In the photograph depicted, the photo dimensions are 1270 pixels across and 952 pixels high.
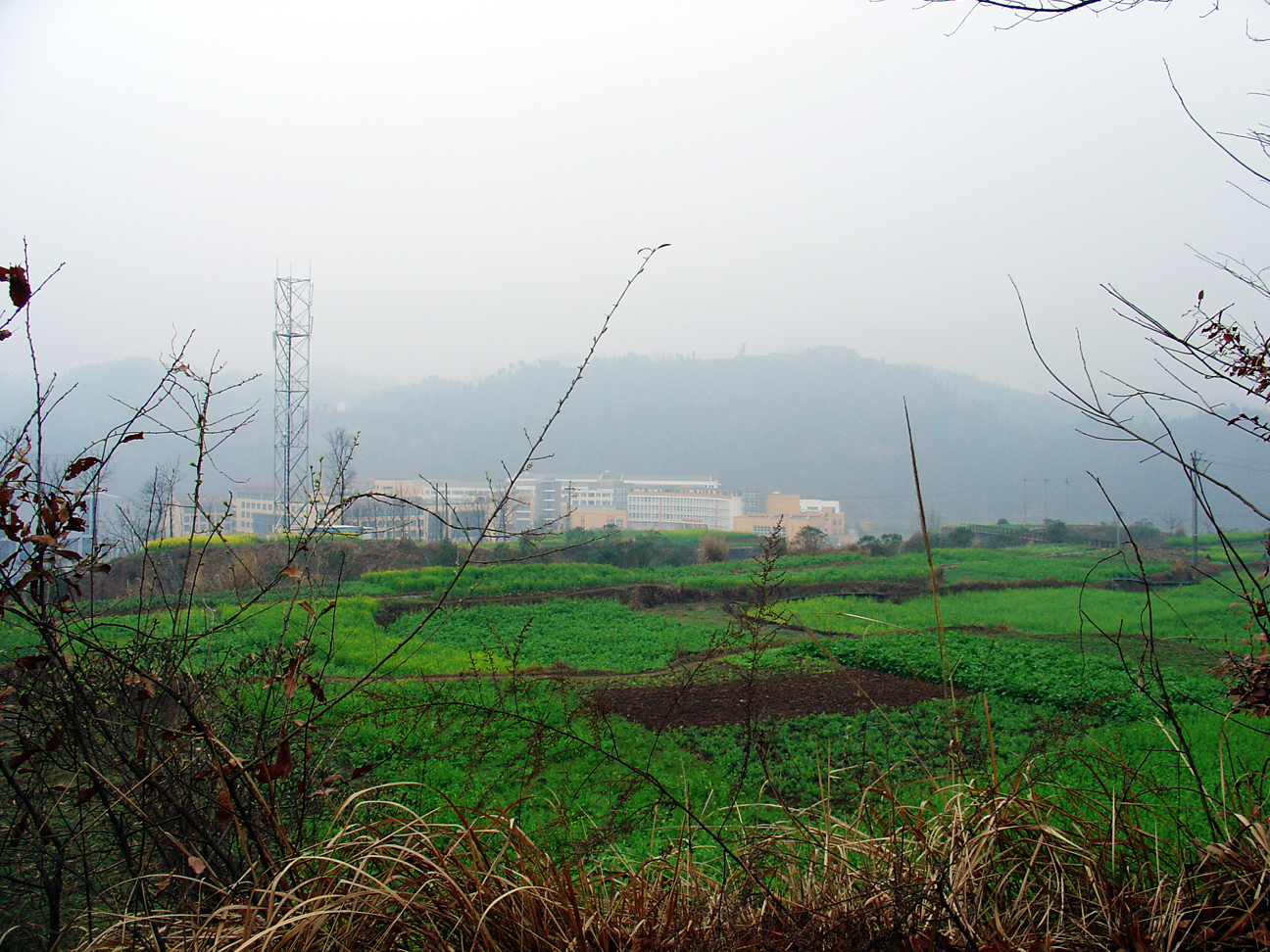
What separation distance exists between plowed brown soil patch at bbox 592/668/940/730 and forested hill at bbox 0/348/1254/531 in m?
83.2

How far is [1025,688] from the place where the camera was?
8.70 m

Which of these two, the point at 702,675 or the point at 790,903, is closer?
the point at 790,903

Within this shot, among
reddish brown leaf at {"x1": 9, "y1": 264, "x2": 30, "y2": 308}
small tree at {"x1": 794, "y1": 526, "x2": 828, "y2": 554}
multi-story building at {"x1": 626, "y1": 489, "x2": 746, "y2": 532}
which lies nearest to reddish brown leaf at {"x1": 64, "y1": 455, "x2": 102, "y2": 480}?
reddish brown leaf at {"x1": 9, "y1": 264, "x2": 30, "y2": 308}

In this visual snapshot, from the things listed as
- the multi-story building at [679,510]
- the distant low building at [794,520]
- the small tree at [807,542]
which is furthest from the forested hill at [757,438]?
the small tree at [807,542]

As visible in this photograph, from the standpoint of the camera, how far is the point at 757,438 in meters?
161

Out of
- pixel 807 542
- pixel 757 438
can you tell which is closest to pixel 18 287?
pixel 807 542

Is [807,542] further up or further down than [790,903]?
further down

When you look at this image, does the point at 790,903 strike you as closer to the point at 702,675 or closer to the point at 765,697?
the point at 765,697

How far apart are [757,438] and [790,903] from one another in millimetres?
161558

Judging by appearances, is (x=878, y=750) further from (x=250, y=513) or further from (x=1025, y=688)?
(x=250, y=513)

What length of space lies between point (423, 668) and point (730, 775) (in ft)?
17.1

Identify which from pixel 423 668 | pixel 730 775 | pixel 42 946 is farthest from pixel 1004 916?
pixel 423 668

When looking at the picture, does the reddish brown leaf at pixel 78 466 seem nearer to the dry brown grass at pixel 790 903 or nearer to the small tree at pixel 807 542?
the dry brown grass at pixel 790 903

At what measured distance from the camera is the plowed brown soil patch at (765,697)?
24.4 ft
